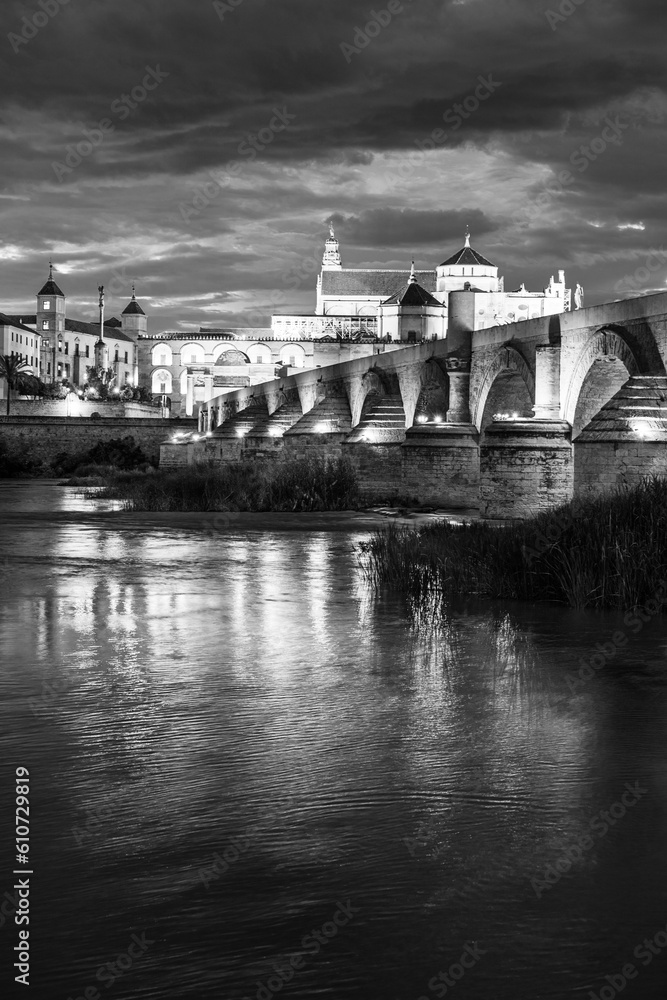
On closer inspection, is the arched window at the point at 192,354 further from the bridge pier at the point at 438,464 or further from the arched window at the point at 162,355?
the bridge pier at the point at 438,464

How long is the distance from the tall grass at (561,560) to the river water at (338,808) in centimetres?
71

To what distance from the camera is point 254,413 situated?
180 feet

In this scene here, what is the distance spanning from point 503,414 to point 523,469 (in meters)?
7.96

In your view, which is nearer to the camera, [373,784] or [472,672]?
[373,784]

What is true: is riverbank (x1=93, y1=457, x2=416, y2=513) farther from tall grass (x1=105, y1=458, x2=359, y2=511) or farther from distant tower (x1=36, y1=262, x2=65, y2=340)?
distant tower (x1=36, y1=262, x2=65, y2=340)

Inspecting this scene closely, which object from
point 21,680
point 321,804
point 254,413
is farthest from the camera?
point 254,413

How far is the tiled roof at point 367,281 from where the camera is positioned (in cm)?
A: 13038

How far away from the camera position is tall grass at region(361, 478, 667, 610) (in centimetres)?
1080

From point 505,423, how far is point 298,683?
17.4 meters

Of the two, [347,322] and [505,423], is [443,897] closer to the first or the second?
[505,423]

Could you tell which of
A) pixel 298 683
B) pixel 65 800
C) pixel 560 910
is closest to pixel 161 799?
pixel 65 800

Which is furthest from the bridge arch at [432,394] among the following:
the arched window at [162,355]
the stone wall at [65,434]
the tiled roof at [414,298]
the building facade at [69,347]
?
the arched window at [162,355]

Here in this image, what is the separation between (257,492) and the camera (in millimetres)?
28047

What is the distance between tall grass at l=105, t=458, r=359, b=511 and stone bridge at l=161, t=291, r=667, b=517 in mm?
2303
